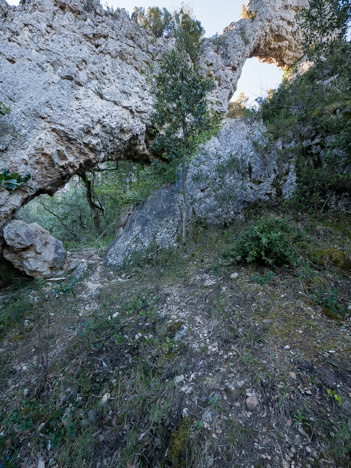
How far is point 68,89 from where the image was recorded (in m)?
6.09

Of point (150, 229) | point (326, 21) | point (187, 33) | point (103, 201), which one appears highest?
point (187, 33)

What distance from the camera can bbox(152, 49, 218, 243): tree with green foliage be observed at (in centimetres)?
578

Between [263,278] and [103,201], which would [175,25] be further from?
[263,278]

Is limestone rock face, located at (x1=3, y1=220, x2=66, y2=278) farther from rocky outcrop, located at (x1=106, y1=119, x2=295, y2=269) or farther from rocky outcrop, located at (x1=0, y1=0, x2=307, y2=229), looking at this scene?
rocky outcrop, located at (x1=106, y1=119, x2=295, y2=269)

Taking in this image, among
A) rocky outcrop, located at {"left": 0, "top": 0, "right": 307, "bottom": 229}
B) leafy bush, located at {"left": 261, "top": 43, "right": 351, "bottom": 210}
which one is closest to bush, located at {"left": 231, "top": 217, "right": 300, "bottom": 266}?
leafy bush, located at {"left": 261, "top": 43, "right": 351, "bottom": 210}

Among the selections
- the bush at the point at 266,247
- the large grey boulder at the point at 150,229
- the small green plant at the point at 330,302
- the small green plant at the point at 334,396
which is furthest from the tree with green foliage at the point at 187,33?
the small green plant at the point at 334,396

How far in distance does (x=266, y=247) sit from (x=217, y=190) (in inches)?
131

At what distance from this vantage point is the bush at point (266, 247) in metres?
3.87

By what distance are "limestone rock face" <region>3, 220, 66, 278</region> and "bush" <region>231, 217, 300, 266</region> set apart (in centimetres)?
530

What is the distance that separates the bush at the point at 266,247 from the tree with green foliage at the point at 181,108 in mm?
2412

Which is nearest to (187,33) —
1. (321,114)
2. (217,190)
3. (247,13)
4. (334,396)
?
(247,13)

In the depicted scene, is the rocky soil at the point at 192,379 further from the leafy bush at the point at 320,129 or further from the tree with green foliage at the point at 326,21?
the tree with green foliage at the point at 326,21

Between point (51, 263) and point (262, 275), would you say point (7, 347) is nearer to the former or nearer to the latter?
point (51, 263)

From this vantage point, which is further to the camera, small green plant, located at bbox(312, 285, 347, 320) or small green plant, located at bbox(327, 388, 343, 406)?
small green plant, located at bbox(312, 285, 347, 320)
